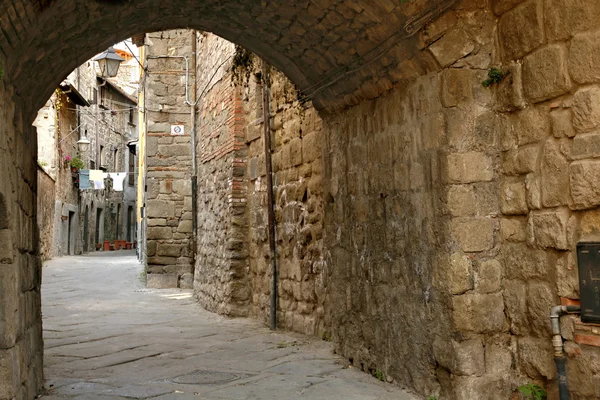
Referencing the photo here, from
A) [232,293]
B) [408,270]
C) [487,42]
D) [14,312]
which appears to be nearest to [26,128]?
[14,312]

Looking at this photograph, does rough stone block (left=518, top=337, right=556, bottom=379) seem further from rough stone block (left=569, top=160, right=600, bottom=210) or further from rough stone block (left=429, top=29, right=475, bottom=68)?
rough stone block (left=429, top=29, right=475, bottom=68)

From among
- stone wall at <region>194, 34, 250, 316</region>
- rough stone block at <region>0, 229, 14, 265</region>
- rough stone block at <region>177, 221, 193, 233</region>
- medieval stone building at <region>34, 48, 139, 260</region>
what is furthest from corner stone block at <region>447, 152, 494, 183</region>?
medieval stone building at <region>34, 48, 139, 260</region>

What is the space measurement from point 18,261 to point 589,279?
3.06 metres

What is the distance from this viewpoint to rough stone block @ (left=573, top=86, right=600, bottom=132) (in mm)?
3299

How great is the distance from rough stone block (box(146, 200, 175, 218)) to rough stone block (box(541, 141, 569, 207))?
10.4 m

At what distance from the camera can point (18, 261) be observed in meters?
3.84

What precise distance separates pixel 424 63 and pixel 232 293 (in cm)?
548

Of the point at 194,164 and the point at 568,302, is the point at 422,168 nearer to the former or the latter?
the point at 568,302

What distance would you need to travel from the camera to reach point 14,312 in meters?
3.58

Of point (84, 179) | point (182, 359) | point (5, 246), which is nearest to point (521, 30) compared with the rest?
point (5, 246)

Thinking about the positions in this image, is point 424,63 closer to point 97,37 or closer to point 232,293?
point 97,37

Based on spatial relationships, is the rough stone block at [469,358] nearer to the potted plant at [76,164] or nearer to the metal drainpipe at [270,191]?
the metal drainpipe at [270,191]

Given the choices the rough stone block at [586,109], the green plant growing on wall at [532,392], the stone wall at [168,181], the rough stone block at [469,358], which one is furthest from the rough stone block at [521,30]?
the stone wall at [168,181]

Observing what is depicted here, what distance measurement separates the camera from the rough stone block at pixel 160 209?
43.6 feet
